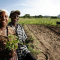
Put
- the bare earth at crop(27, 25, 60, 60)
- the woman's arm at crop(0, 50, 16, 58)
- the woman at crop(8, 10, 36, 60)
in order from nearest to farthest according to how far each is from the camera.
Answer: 1. the woman's arm at crop(0, 50, 16, 58)
2. the woman at crop(8, 10, 36, 60)
3. the bare earth at crop(27, 25, 60, 60)

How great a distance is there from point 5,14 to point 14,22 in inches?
27.4

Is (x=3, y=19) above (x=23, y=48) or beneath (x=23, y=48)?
above

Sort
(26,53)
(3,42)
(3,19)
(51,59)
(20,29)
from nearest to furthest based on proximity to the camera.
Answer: (3,42)
(3,19)
(26,53)
(20,29)
(51,59)

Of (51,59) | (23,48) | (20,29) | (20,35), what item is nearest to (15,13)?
(20,29)

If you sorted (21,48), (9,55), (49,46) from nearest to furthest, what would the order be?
(9,55) → (21,48) → (49,46)

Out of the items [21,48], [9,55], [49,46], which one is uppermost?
[9,55]

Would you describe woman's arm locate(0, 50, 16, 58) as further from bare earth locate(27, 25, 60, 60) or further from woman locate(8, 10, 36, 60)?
bare earth locate(27, 25, 60, 60)

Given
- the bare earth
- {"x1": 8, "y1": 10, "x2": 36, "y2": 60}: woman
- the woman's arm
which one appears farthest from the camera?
the bare earth

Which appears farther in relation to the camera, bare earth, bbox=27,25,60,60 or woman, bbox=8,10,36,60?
bare earth, bbox=27,25,60,60

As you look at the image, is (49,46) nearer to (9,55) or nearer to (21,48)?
(21,48)

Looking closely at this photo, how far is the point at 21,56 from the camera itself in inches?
Answer: 71.2

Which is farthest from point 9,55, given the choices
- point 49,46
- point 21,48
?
point 49,46

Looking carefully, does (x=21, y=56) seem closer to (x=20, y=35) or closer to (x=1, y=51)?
(x=20, y=35)

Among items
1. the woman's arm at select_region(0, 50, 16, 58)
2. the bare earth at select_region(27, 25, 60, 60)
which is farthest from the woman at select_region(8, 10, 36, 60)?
the bare earth at select_region(27, 25, 60, 60)
